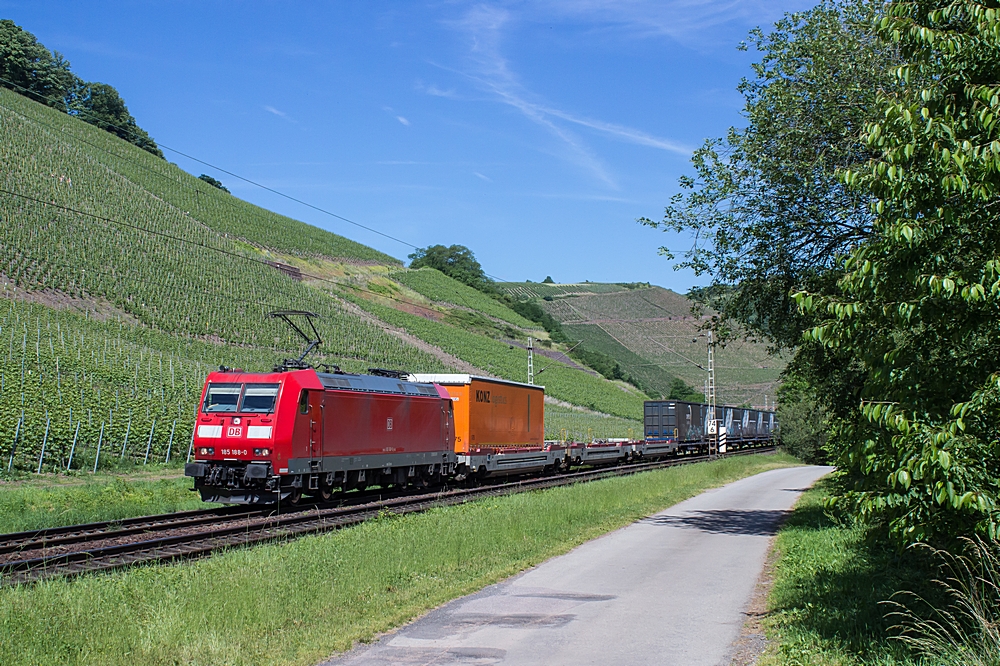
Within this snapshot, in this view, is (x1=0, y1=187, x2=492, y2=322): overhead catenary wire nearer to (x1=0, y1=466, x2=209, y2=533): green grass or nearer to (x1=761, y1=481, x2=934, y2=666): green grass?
(x1=0, y1=466, x2=209, y2=533): green grass

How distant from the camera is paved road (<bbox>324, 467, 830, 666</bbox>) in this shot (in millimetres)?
7504

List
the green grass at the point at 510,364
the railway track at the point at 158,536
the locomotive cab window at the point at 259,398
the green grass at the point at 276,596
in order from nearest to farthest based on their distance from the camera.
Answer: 1. the green grass at the point at 276,596
2. the railway track at the point at 158,536
3. the locomotive cab window at the point at 259,398
4. the green grass at the point at 510,364

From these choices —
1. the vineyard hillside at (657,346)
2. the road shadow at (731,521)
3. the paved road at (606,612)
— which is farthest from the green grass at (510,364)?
the paved road at (606,612)

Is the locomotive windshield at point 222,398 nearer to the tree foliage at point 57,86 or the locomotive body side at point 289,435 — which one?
the locomotive body side at point 289,435

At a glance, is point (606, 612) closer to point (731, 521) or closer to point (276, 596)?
point (276, 596)

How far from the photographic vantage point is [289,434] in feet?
58.4

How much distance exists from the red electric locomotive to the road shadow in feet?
23.2

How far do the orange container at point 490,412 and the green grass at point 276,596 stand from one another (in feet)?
33.7

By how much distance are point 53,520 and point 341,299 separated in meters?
70.4

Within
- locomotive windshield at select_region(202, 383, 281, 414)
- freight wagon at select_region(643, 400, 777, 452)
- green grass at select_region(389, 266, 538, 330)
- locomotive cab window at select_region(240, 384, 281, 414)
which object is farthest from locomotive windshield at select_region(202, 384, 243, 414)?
green grass at select_region(389, 266, 538, 330)

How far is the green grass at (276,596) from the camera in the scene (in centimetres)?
710

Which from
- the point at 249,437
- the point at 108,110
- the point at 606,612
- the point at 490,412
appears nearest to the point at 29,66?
the point at 108,110

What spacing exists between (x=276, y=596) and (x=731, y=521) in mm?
12477

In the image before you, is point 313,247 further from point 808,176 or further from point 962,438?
point 962,438
